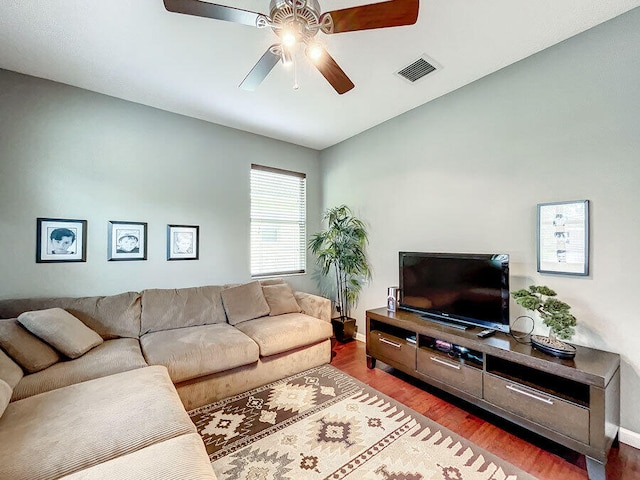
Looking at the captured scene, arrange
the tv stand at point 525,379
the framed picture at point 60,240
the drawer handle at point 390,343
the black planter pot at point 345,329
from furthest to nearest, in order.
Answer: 1. the black planter pot at point 345,329
2. the drawer handle at point 390,343
3. the framed picture at point 60,240
4. the tv stand at point 525,379

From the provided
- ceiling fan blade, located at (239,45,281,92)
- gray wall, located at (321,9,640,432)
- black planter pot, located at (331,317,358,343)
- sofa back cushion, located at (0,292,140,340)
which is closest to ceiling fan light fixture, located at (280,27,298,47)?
ceiling fan blade, located at (239,45,281,92)

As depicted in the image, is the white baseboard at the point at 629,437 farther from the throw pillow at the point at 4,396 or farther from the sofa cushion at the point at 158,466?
the throw pillow at the point at 4,396

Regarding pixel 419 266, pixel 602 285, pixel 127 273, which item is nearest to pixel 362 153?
pixel 419 266

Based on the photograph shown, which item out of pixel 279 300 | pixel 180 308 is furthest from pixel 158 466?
pixel 279 300

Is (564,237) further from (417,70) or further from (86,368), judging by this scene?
(86,368)

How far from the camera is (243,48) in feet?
6.89

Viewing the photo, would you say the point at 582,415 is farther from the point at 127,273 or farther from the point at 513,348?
the point at 127,273

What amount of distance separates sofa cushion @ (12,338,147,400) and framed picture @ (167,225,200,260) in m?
1.14

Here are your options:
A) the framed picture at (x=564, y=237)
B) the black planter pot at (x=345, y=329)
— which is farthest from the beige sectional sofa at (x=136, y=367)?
the framed picture at (x=564, y=237)

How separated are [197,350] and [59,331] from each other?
96 cm

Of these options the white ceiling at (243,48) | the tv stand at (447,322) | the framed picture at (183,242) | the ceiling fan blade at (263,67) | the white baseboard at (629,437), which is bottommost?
the white baseboard at (629,437)

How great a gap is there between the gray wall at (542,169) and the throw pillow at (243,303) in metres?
1.58

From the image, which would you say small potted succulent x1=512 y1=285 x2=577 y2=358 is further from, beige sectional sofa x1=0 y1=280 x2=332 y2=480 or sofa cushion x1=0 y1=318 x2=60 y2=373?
sofa cushion x1=0 y1=318 x2=60 y2=373

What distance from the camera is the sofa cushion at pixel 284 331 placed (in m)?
2.57
